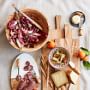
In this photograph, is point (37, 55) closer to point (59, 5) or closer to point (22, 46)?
point (22, 46)

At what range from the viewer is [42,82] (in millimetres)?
1098

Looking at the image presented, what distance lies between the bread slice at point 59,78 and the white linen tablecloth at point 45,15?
56 mm

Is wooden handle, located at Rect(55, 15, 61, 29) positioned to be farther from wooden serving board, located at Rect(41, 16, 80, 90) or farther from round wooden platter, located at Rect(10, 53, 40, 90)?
round wooden platter, located at Rect(10, 53, 40, 90)

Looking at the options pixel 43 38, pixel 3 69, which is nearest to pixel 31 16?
pixel 43 38

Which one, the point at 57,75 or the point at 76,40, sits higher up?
the point at 76,40

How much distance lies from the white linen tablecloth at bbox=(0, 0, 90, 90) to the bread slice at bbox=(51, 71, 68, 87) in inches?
2.2

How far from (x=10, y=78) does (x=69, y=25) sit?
A: 0.82 feet

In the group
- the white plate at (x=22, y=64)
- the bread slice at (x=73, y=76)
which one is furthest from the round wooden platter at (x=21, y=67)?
the bread slice at (x=73, y=76)

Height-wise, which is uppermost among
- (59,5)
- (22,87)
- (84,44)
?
(59,5)

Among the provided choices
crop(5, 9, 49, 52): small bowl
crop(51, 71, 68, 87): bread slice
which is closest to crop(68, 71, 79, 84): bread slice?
crop(51, 71, 68, 87): bread slice

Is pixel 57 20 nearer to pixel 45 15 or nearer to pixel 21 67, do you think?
pixel 45 15

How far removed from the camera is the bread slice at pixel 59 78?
109 cm

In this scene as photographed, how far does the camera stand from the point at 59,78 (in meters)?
1.09

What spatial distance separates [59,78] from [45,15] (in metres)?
0.20
